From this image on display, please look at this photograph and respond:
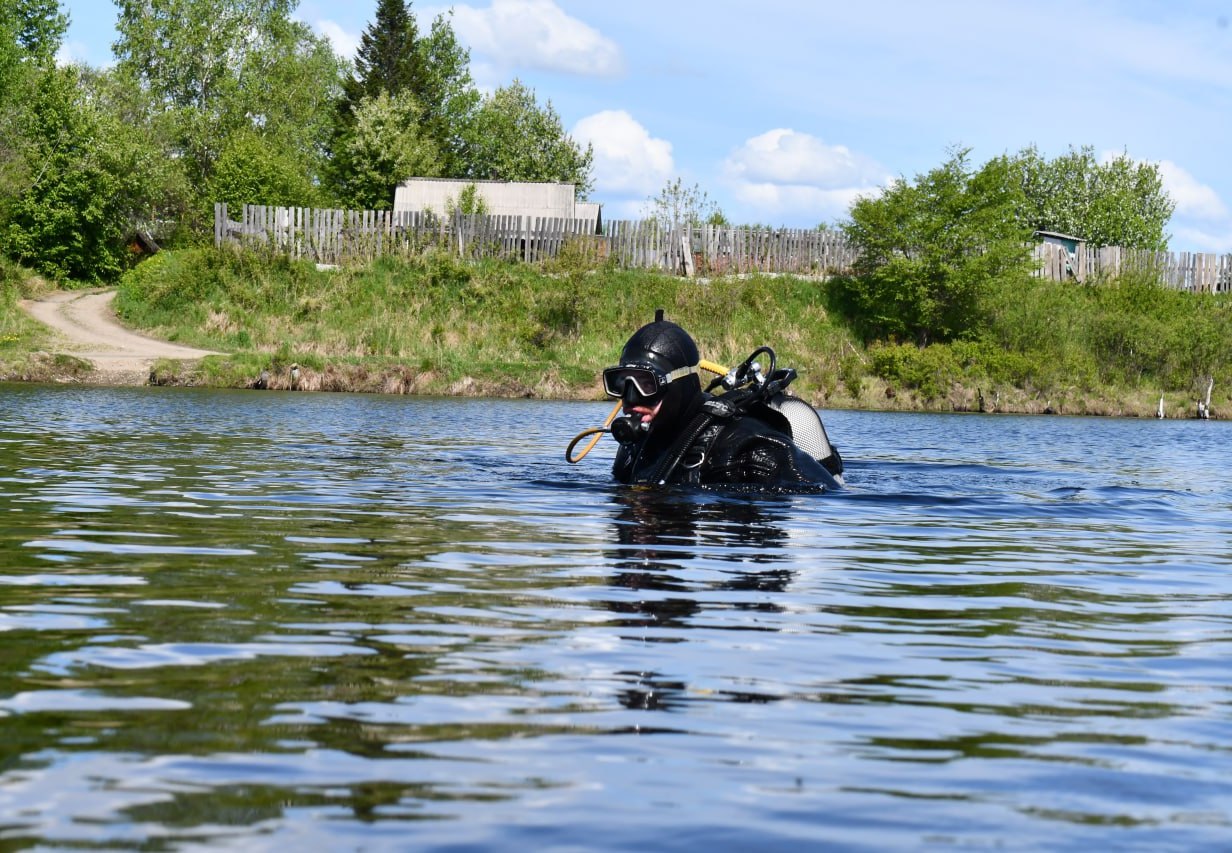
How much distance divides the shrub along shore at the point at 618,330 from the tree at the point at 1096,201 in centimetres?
4175

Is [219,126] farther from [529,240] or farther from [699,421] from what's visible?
[699,421]

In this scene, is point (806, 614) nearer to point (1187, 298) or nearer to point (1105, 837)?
point (1105, 837)

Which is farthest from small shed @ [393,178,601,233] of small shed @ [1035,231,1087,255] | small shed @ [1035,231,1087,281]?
small shed @ [1035,231,1087,255]

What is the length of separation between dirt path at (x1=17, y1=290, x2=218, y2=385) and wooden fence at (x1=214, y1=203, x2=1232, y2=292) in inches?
179

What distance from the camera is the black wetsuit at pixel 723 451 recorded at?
11.0m

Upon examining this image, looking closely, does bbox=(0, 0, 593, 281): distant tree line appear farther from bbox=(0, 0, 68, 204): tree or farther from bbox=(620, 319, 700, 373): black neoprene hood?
bbox=(620, 319, 700, 373): black neoprene hood

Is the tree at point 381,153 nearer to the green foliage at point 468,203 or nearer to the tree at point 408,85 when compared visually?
the tree at point 408,85

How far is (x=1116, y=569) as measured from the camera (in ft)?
27.2

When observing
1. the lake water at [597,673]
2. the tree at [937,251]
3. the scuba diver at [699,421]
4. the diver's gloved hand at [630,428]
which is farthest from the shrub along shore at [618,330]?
the lake water at [597,673]

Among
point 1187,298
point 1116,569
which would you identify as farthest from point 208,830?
point 1187,298

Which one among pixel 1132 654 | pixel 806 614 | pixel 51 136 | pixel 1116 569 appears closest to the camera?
pixel 1132 654

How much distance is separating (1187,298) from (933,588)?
1724 inches

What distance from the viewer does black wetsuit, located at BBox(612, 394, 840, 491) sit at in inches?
432

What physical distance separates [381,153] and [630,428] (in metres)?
60.2
